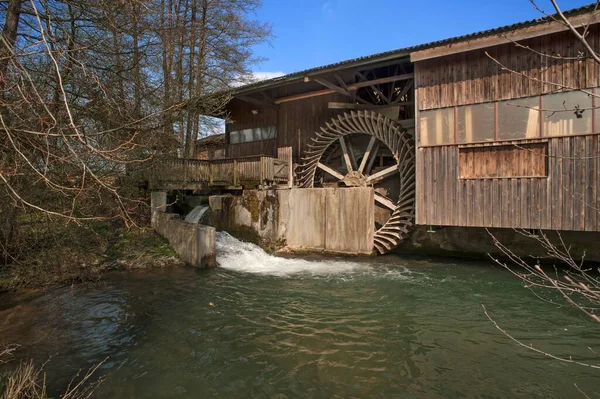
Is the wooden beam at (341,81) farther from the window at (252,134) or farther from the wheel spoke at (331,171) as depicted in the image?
the window at (252,134)

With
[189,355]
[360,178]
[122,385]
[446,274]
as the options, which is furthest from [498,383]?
[360,178]

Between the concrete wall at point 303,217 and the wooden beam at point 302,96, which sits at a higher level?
the wooden beam at point 302,96

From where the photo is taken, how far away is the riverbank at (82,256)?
7.59 m

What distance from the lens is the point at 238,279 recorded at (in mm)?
8727

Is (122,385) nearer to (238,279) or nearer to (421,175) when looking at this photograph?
(238,279)

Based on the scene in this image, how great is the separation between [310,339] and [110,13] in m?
5.74

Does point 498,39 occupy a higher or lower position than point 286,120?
higher

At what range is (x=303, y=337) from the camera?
5.31 metres

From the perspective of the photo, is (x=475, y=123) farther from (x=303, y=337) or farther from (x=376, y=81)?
(x=303, y=337)

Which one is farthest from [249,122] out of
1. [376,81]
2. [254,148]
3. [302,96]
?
[376,81]

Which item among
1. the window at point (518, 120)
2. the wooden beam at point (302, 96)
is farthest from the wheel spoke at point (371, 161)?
the window at point (518, 120)

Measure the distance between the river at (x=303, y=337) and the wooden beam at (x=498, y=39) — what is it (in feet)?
17.0

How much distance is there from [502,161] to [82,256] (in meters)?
10.1

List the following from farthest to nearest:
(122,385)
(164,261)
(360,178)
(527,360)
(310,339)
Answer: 1. (360,178)
2. (164,261)
3. (310,339)
4. (527,360)
5. (122,385)
